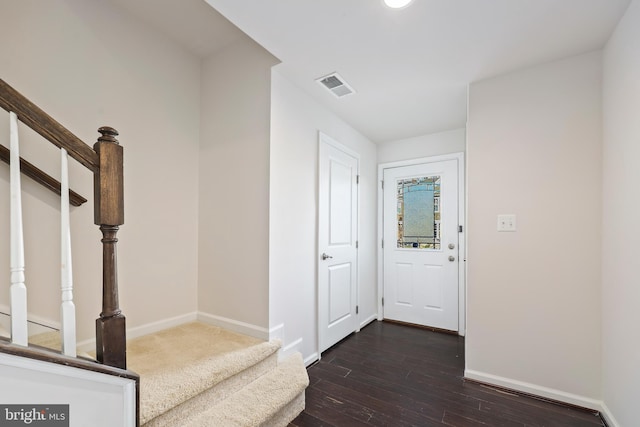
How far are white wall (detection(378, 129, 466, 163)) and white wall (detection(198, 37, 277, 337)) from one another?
210 centimetres

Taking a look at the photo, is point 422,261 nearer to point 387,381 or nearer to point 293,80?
point 387,381

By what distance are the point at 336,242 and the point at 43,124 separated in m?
2.27

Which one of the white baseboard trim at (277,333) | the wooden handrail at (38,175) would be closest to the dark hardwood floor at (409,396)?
the white baseboard trim at (277,333)

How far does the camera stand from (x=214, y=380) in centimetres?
160

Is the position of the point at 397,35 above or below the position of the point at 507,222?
above

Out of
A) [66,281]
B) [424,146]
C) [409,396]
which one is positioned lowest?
[409,396]

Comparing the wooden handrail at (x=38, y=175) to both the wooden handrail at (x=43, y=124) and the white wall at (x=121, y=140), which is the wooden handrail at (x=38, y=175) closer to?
the white wall at (x=121, y=140)

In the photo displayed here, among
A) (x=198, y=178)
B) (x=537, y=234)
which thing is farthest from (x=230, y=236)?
(x=537, y=234)

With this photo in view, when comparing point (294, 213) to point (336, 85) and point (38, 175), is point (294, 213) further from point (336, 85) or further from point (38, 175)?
point (38, 175)

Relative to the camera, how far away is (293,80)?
7.71 feet

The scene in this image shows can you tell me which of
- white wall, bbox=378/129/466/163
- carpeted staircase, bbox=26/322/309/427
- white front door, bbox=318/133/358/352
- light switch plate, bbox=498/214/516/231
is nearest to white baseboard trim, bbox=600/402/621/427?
light switch plate, bbox=498/214/516/231

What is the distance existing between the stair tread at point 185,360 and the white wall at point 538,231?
1.68 meters

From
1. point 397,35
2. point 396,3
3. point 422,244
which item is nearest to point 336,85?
point 397,35

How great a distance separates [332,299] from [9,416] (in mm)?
2201
